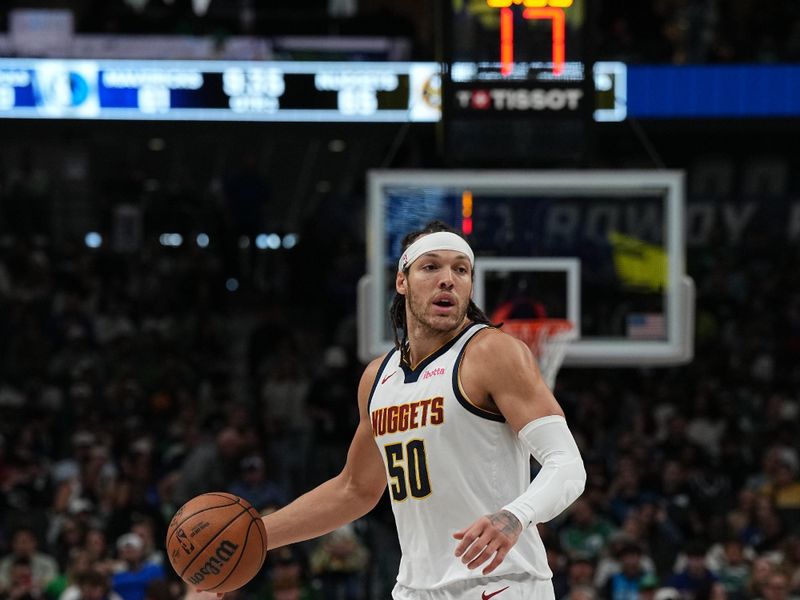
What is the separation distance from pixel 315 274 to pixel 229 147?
227cm

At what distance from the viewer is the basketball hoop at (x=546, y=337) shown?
9.37 m

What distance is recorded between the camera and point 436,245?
480 centimetres

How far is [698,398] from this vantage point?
14.9m

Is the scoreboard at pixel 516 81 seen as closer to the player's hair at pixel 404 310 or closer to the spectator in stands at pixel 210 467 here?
the spectator in stands at pixel 210 467

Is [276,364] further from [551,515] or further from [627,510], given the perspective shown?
[551,515]

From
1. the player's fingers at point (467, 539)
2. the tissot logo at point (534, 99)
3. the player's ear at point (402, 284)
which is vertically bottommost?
the player's fingers at point (467, 539)

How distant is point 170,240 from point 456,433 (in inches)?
528

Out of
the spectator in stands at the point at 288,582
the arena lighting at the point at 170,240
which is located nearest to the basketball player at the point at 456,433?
the spectator in stands at the point at 288,582

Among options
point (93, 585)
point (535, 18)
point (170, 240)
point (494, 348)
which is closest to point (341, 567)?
point (93, 585)

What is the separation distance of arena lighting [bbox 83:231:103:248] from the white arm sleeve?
13.8 metres

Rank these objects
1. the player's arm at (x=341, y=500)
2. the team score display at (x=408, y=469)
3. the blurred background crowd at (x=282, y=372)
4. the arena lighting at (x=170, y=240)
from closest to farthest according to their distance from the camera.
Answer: the team score display at (x=408, y=469) → the player's arm at (x=341, y=500) → the blurred background crowd at (x=282, y=372) → the arena lighting at (x=170, y=240)

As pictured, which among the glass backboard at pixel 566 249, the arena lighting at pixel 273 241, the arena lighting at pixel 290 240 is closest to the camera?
the glass backboard at pixel 566 249

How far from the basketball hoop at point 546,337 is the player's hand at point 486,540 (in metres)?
5.19

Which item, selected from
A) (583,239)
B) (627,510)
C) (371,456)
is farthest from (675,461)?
(371,456)
